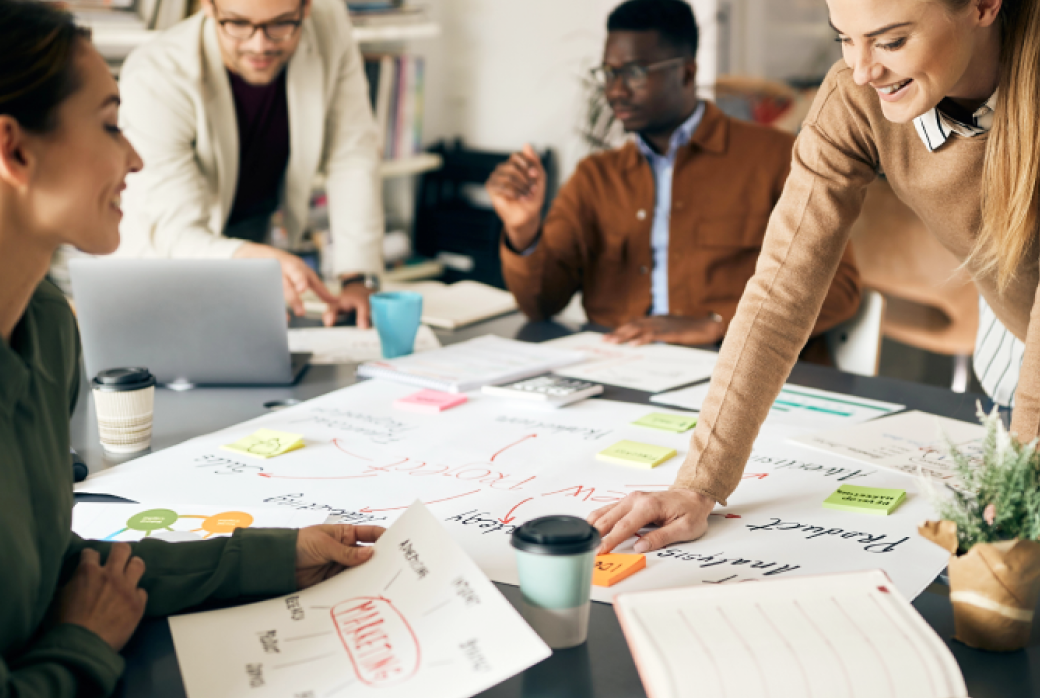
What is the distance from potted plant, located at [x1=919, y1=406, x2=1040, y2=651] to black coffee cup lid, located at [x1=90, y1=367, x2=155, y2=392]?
90 cm

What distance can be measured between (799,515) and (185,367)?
0.93 m

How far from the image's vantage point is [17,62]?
0.67m

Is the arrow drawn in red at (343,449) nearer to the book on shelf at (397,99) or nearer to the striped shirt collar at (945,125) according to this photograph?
the striped shirt collar at (945,125)

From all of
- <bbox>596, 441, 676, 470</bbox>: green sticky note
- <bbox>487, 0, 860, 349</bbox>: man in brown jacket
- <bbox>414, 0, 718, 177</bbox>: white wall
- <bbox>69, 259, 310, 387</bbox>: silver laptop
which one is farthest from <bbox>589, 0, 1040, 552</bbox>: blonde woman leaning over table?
<bbox>414, 0, 718, 177</bbox>: white wall

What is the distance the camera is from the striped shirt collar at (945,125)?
40.1 inches

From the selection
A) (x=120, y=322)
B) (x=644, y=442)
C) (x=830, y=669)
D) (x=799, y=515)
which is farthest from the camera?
(x=120, y=322)

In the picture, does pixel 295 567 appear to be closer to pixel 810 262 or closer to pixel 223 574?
pixel 223 574

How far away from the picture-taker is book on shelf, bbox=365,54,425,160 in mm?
3219

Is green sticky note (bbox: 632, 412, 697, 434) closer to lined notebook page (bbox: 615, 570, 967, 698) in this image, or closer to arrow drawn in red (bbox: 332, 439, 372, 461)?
arrow drawn in red (bbox: 332, 439, 372, 461)

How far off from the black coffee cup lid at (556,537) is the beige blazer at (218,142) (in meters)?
1.32

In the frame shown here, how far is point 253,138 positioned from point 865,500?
174 centimetres

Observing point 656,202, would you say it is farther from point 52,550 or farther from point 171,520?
point 52,550

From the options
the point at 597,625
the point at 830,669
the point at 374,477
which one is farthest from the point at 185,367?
the point at 830,669

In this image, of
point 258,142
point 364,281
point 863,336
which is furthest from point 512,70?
point 863,336
